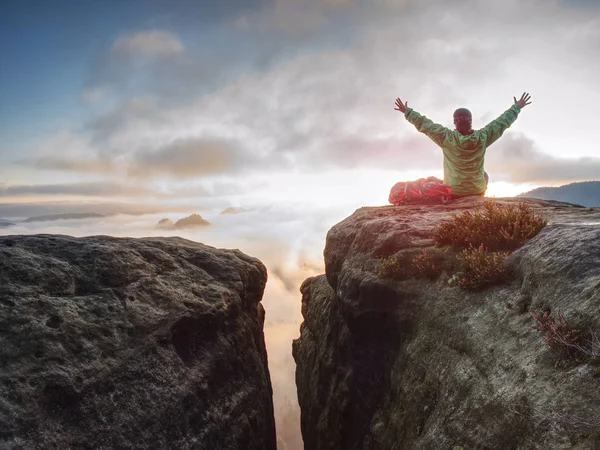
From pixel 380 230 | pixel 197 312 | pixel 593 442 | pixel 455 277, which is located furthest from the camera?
pixel 380 230

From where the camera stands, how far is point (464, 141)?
16.2 metres

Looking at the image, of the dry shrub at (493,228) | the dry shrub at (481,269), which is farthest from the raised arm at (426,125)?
the dry shrub at (481,269)

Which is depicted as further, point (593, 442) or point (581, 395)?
point (581, 395)

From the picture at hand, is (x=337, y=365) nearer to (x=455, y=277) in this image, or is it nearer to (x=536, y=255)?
(x=455, y=277)

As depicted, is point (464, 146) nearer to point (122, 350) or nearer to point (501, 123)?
point (501, 123)

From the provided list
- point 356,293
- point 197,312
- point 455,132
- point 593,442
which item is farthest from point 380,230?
point 593,442

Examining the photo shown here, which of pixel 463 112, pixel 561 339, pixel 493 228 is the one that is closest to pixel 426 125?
pixel 463 112

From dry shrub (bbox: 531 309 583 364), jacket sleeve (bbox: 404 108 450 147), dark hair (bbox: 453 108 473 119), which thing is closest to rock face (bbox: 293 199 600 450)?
dry shrub (bbox: 531 309 583 364)

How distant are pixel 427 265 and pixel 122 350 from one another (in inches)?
339

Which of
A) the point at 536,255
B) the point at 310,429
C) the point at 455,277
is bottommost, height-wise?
the point at 310,429

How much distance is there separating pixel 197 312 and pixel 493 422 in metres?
8.96

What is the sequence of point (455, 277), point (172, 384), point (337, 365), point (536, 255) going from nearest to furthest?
1. point (536, 255)
2. point (455, 277)
3. point (172, 384)
4. point (337, 365)

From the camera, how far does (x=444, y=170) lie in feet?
59.2

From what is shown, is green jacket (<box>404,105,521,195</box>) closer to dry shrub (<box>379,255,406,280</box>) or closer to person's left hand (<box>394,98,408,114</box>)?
person's left hand (<box>394,98,408,114</box>)
